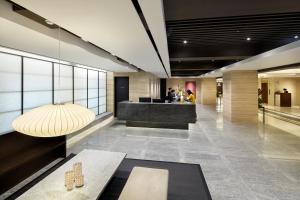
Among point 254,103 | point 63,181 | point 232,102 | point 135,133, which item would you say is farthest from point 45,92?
point 254,103

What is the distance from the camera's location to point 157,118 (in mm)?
7566

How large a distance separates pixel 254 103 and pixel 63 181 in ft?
30.8

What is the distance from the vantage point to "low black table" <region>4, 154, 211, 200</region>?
9.15 feet

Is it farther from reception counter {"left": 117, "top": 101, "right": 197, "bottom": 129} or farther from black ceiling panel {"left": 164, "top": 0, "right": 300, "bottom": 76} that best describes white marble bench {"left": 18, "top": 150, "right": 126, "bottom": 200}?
reception counter {"left": 117, "top": 101, "right": 197, "bottom": 129}

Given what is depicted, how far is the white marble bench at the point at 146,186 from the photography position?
2.11m

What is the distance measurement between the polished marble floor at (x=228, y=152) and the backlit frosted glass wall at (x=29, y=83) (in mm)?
1869

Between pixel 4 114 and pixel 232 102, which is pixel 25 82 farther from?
pixel 232 102

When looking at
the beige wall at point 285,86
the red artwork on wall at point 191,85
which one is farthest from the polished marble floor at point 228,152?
the red artwork on wall at point 191,85

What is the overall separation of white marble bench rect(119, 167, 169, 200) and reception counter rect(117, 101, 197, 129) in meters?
4.78

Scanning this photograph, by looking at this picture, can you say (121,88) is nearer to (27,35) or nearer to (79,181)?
(27,35)

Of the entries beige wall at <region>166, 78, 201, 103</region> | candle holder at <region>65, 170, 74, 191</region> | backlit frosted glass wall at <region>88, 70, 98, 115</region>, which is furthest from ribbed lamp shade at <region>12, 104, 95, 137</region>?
beige wall at <region>166, 78, 201, 103</region>

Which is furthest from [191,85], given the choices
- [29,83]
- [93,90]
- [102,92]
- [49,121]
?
[49,121]

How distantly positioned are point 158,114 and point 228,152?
334cm

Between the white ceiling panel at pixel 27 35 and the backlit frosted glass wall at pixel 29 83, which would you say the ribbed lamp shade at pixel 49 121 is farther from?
the white ceiling panel at pixel 27 35
